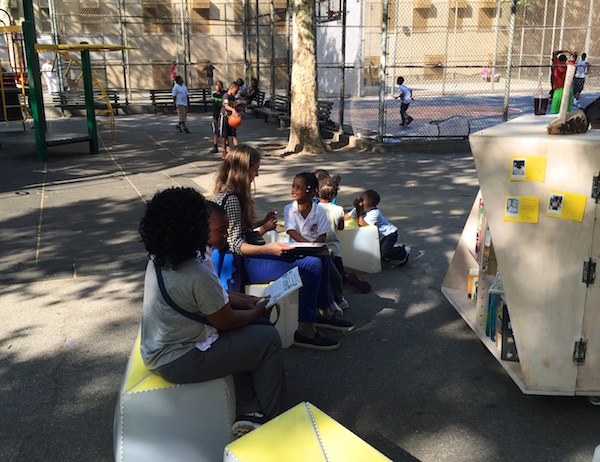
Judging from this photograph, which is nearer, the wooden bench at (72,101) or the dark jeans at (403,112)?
the dark jeans at (403,112)

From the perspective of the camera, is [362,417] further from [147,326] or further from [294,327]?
[147,326]

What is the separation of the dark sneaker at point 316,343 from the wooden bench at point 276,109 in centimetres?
1542

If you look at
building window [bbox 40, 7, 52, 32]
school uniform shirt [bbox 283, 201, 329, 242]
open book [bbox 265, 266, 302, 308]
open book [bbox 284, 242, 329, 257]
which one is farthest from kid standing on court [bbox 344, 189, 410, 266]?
building window [bbox 40, 7, 52, 32]

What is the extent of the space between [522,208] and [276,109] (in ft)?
58.9

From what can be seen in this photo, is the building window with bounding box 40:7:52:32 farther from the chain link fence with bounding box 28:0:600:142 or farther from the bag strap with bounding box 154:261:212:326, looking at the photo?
the bag strap with bounding box 154:261:212:326

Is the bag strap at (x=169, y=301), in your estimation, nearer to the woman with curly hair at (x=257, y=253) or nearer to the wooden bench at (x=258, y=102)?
Result: the woman with curly hair at (x=257, y=253)

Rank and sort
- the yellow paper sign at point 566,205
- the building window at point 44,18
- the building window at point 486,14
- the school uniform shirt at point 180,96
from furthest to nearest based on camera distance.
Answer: the building window at point 486,14 < the building window at point 44,18 < the school uniform shirt at point 180,96 < the yellow paper sign at point 566,205

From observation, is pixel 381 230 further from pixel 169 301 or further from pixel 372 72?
pixel 372 72

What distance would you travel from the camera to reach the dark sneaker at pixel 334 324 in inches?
188

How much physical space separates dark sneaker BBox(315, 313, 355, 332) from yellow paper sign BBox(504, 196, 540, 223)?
65.5 inches

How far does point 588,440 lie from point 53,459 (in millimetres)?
2798

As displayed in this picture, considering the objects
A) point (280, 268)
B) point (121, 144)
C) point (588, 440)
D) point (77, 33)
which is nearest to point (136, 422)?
point (280, 268)

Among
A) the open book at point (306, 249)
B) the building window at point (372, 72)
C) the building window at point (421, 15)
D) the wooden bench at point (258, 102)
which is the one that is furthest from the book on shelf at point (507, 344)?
the building window at point (421, 15)

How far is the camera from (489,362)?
429 centimetres
